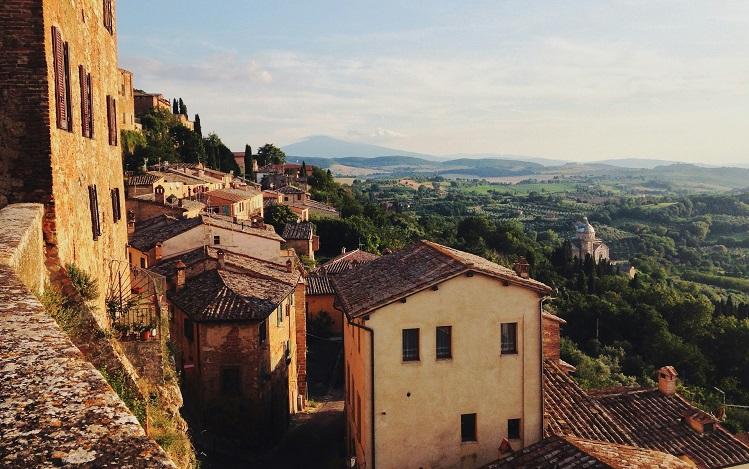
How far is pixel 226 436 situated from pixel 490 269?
10.9 m

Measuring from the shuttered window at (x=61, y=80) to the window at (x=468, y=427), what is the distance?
39.5 feet

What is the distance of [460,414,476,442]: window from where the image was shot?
1721cm

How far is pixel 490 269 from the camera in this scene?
17.4m

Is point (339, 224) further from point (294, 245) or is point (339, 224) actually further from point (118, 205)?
point (118, 205)

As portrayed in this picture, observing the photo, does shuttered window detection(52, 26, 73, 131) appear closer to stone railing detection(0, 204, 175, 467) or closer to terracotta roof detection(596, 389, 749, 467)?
stone railing detection(0, 204, 175, 467)

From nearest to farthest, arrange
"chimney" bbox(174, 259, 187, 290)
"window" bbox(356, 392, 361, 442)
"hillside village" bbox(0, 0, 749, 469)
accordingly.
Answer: "hillside village" bbox(0, 0, 749, 469) < "window" bbox(356, 392, 361, 442) < "chimney" bbox(174, 259, 187, 290)

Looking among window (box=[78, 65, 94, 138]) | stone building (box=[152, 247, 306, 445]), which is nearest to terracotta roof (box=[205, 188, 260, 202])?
stone building (box=[152, 247, 306, 445])

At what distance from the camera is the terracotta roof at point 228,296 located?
21.9 metres

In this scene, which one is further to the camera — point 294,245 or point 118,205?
point 294,245

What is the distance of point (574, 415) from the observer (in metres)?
19.2

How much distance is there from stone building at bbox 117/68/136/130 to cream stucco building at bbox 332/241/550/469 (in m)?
59.3

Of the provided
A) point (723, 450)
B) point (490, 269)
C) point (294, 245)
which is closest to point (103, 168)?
point (490, 269)

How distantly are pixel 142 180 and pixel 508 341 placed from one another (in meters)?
38.2

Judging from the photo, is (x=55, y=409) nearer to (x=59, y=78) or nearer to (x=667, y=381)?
(x=59, y=78)
